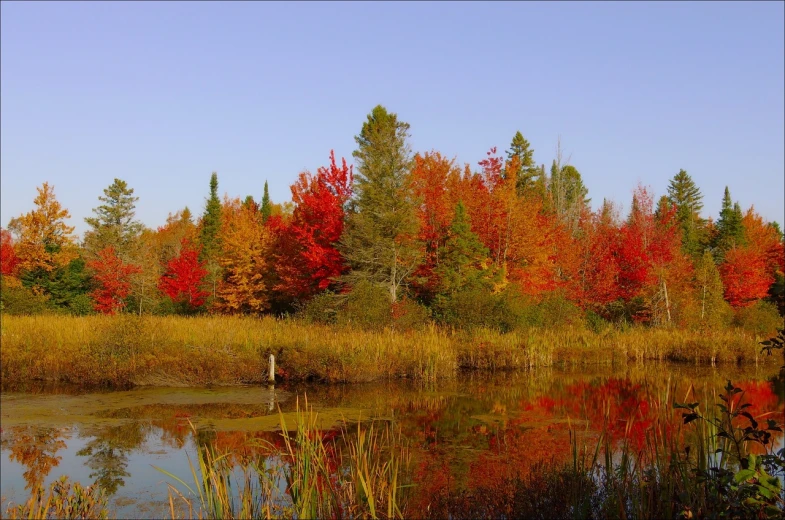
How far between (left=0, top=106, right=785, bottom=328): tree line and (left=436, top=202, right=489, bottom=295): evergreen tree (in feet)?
0.22

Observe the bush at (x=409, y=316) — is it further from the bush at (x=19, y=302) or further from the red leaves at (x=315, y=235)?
the bush at (x=19, y=302)

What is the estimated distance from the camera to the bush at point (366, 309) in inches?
905

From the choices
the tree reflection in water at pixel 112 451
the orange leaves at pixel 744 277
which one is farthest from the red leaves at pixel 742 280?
the tree reflection in water at pixel 112 451

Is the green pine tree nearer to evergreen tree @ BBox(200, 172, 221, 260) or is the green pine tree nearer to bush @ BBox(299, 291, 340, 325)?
evergreen tree @ BBox(200, 172, 221, 260)

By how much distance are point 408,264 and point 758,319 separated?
702 inches

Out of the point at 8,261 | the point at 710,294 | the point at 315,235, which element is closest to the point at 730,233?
the point at 710,294

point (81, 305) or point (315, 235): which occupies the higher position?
point (315, 235)

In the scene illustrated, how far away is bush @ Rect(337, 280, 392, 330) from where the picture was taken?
23.0m

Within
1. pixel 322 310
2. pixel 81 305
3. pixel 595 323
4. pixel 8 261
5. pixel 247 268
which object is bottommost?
pixel 595 323

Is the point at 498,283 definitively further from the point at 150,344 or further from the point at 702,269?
the point at 150,344

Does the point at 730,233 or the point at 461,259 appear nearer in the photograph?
the point at 461,259

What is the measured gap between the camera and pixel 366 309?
925 inches

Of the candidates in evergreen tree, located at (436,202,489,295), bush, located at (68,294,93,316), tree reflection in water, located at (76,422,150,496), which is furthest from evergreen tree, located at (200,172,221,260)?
tree reflection in water, located at (76,422,150,496)

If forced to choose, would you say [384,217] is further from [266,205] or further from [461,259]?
[266,205]
